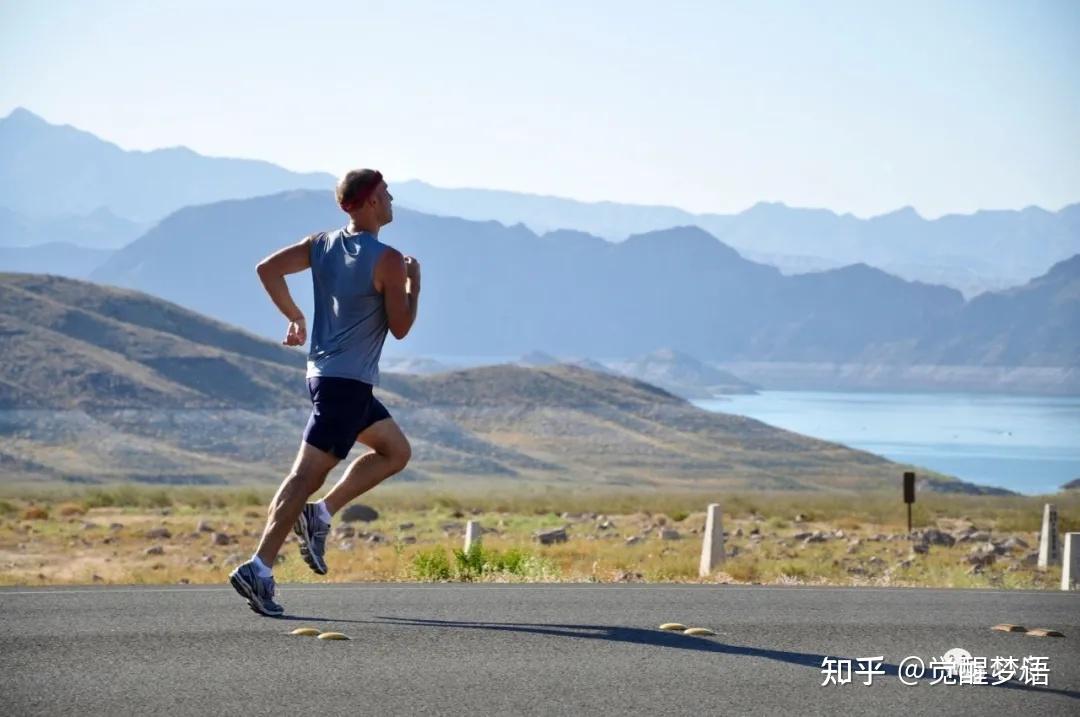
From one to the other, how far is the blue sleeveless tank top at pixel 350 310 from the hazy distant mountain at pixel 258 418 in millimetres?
78239

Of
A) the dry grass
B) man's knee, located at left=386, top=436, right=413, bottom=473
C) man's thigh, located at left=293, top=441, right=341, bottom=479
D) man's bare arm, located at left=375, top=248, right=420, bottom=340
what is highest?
man's bare arm, located at left=375, top=248, right=420, bottom=340

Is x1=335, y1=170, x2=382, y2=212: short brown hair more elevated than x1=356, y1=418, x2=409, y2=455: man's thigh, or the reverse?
x1=335, y1=170, x2=382, y2=212: short brown hair

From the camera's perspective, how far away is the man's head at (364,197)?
8.73 m

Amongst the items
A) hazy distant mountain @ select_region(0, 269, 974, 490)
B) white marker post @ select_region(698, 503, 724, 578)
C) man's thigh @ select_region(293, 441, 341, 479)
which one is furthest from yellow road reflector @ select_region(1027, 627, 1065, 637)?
hazy distant mountain @ select_region(0, 269, 974, 490)

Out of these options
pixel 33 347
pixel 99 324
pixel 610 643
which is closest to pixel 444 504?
pixel 610 643

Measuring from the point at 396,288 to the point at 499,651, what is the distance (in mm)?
1957

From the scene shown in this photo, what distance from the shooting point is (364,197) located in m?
8.73

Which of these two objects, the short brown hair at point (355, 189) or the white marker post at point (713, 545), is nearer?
the short brown hair at point (355, 189)

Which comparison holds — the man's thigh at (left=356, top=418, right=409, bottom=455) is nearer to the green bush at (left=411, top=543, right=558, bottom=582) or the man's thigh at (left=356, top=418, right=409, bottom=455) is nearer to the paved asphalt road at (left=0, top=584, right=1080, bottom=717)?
the paved asphalt road at (left=0, top=584, right=1080, bottom=717)

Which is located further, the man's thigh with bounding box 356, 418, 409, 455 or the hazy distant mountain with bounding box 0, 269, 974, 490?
the hazy distant mountain with bounding box 0, 269, 974, 490

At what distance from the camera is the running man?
858cm

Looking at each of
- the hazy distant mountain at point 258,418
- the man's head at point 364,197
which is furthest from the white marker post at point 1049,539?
the hazy distant mountain at point 258,418

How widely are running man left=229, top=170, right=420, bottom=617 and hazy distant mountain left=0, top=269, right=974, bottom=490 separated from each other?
78.1 m

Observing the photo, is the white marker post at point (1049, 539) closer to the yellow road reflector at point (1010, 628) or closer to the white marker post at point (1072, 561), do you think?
the white marker post at point (1072, 561)
